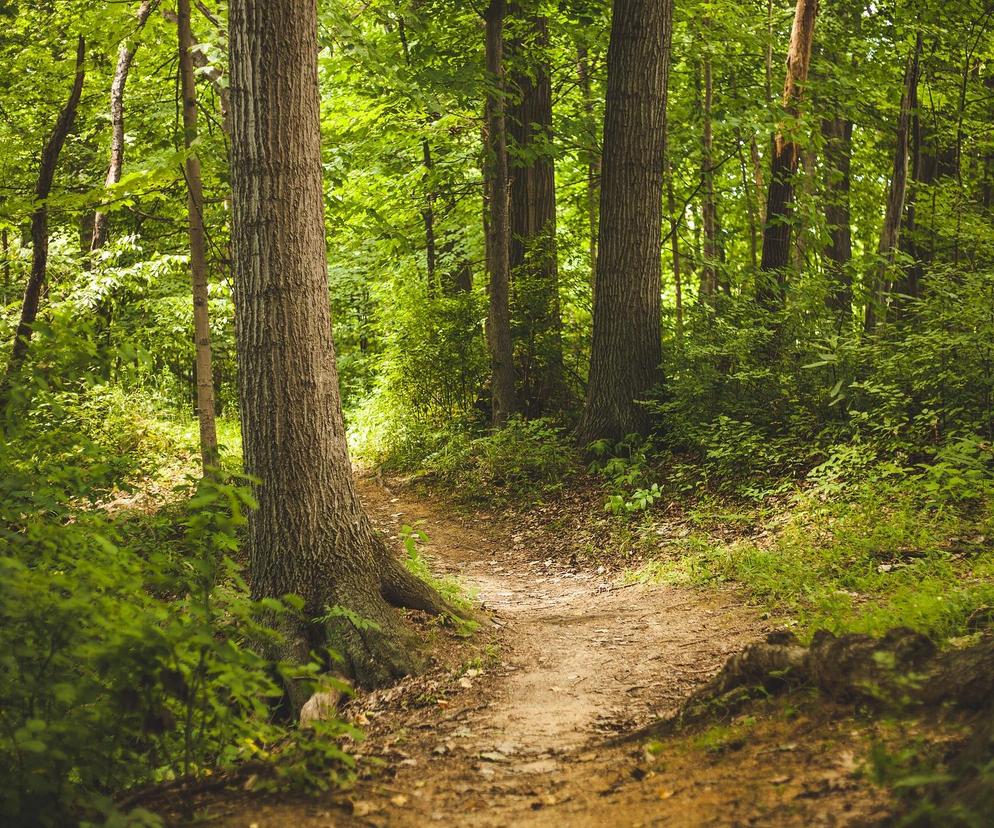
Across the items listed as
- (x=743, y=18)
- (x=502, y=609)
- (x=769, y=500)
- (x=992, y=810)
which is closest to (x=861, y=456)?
(x=769, y=500)

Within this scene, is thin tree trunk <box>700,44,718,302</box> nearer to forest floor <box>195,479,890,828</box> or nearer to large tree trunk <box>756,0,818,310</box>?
large tree trunk <box>756,0,818,310</box>

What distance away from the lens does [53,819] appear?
9.13 feet

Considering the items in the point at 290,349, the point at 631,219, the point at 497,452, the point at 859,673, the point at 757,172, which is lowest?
the point at 859,673

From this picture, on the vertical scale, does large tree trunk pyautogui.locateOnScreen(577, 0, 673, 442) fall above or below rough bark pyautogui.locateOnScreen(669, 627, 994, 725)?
above

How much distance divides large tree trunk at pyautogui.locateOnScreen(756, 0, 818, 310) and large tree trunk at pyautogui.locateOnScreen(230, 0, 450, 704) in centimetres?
784

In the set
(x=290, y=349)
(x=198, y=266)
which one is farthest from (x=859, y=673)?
(x=198, y=266)

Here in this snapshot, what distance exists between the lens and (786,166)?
11.6 meters

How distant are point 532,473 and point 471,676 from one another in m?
5.78

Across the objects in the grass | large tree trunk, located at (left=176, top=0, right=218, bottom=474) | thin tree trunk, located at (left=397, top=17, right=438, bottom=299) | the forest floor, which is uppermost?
thin tree trunk, located at (left=397, top=17, right=438, bottom=299)

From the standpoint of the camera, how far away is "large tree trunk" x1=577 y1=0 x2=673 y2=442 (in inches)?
396

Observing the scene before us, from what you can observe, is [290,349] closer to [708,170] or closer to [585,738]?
[585,738]

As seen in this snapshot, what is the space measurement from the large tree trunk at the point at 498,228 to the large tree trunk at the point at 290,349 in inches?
234

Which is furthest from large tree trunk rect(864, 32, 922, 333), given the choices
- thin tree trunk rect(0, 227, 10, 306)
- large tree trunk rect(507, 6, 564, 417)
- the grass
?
thin tree trunk rect(0, 227, 10, 306)

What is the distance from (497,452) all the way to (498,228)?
329cm
